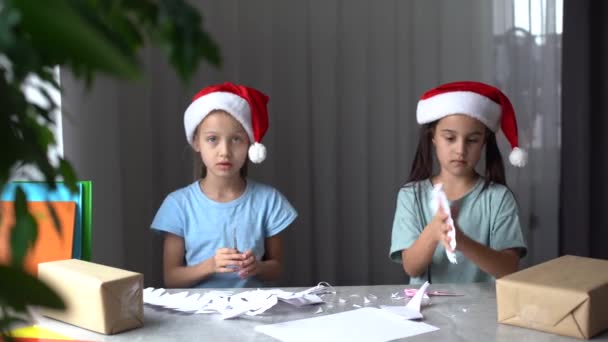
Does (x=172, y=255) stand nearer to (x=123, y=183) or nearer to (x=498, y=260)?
(x=123, y=183)

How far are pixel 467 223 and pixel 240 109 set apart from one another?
66 centimetres

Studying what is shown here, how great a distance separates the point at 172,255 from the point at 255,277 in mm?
239

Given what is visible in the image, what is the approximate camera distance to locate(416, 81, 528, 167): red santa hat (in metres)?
1.76

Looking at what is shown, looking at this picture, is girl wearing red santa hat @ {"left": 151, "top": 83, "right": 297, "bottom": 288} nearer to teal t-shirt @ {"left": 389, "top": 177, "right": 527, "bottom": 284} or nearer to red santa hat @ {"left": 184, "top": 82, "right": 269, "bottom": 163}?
red santa hat @ {"left": 184, "top": 82, "right": 269, "bottom": 163}

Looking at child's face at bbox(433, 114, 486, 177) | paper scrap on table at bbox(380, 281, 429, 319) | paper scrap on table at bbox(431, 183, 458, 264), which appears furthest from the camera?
child's face at bbox(433, 114, 486, 177)

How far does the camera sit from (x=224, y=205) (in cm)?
193

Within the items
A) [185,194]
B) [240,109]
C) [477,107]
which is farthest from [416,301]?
[185,194]

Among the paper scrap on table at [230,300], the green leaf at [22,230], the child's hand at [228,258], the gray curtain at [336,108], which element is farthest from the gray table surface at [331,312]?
the gray curtain at [336,108]

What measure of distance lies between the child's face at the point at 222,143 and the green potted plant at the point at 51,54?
1.51 meters

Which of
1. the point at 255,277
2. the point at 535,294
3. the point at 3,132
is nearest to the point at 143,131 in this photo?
the point at 255,277

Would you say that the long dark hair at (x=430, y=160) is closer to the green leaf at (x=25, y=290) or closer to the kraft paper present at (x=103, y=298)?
the kraft paper present at (x=103, y=298)

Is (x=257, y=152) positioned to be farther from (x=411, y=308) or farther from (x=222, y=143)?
(x=411, y=308)

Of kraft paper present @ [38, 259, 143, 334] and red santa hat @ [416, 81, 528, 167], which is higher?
red santa hat @ [416, 81, 528, 167]

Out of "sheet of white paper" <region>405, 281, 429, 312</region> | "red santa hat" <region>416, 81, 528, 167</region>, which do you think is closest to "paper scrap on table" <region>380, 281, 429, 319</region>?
"sheet of white paper" <region>405, 281, 429, 312</region>
